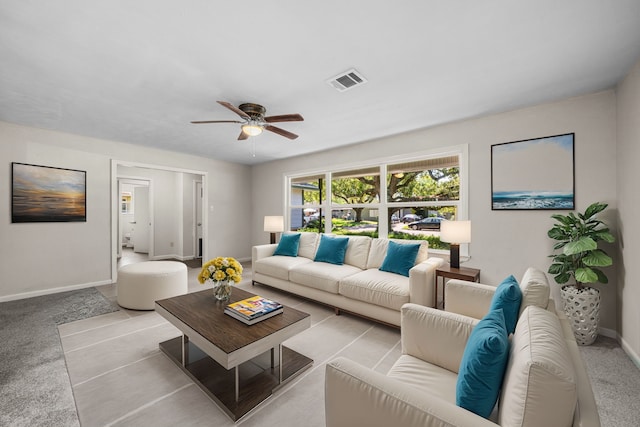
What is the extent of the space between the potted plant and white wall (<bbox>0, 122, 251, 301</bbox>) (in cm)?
597

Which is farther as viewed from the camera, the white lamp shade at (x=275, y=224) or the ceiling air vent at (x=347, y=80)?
the white lamp shade at (x=275, y=224)

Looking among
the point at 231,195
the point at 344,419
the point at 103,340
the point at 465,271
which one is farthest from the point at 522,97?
the point at 231,195

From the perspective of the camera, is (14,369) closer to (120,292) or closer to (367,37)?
(120,292)

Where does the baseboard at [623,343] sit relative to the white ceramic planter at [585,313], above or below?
below

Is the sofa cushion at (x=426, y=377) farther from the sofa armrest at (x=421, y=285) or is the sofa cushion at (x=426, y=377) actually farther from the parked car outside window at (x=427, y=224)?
the parked car outside window at (x=427, y=224)

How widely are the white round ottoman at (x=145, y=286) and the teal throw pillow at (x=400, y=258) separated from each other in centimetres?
262

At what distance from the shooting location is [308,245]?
4492mm

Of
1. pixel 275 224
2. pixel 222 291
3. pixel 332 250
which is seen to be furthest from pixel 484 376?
pixel 275 224

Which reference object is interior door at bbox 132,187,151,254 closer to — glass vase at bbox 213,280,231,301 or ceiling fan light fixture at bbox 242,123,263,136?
ceiling fan light fixture at bbox 242,123,263,136

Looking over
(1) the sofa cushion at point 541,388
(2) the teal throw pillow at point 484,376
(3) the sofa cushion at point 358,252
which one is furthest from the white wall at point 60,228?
(1) the sofa cushion at point 541,388

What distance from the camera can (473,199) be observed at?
3.43 metres


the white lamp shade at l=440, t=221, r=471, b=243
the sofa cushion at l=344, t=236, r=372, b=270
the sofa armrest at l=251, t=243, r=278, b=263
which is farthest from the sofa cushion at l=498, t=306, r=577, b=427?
the sofa armrest at l=251, t=243, r=278, b=263

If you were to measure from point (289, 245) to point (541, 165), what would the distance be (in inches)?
137

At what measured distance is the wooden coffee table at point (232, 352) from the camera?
5.53 feet
